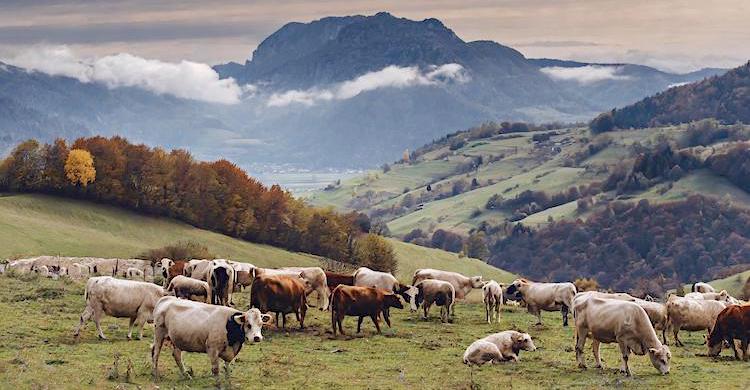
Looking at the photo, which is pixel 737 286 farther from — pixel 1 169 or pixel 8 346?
pixel 8 346

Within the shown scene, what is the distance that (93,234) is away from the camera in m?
89.3

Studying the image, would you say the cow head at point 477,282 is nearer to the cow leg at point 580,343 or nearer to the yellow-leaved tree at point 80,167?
the cow leg at point 580,343

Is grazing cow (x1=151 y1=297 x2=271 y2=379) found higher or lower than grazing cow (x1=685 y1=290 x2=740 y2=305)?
lower

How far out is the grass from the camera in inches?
949

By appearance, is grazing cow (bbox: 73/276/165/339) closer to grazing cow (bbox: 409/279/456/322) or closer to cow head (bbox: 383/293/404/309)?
cow head (bbox: 383/293/404/309)

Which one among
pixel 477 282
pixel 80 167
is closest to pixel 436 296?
pixel 477 282

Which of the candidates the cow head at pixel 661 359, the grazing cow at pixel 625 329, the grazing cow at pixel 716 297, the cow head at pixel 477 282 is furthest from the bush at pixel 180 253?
the cow head at pixel 661 359

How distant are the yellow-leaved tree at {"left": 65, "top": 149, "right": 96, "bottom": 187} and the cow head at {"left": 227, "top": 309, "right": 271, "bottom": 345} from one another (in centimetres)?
7980

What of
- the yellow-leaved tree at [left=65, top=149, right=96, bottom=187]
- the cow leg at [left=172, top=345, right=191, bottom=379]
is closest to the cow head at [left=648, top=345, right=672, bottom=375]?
the cow leg at [left=172, top=345, right=191, bottom=379]

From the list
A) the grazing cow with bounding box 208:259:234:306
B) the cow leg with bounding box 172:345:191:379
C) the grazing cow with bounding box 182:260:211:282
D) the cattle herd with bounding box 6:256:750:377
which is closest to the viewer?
the cattle herd with bounding box 6:256:750:377

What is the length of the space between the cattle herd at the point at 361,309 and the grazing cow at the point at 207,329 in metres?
0.03

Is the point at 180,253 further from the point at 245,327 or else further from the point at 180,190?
the point at 245,327

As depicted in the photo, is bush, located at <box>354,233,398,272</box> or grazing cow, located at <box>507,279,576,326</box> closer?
grazing cow, located at <box>507,279,576,326</box>

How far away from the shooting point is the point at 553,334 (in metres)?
36.5
